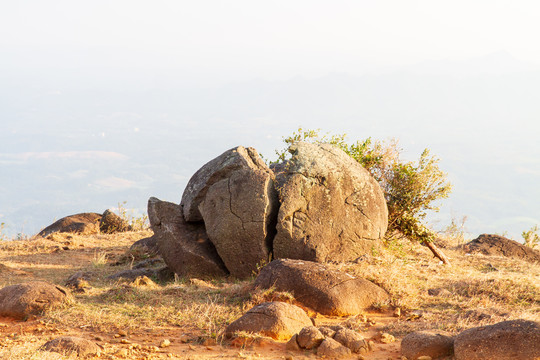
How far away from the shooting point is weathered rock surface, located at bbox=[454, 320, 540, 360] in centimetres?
645

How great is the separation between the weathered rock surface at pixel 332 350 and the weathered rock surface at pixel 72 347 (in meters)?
3.03

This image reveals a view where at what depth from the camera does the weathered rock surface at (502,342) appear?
254 inches

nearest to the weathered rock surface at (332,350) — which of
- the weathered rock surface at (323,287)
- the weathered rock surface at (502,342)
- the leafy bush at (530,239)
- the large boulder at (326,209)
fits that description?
the weathered rock surface at (502,342)

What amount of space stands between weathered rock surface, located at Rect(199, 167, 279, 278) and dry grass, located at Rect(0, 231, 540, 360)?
0.68m

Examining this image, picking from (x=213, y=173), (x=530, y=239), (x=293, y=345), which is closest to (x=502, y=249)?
A: (x=530, y=239)

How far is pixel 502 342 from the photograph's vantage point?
659 centimetres

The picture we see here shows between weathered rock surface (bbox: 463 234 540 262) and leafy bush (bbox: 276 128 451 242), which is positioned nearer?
leafy bush (bbox: 276 128 451 242)

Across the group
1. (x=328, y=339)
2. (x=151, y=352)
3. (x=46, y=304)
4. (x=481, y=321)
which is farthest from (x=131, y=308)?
(x=481, y=321)

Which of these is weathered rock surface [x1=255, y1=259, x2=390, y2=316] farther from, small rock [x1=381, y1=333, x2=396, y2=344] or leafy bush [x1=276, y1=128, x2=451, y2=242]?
leafy bush [x1=276, y1=128, x2=451, y2=242]

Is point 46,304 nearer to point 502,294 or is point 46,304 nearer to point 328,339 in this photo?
point 328,339

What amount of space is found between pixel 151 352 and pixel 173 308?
80.9 inches

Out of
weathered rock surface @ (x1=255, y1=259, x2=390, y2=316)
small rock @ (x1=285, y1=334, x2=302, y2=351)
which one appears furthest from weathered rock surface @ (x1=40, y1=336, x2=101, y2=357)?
weathered rock surface @ (x1=255, y1=259, x2=390, y2=316)

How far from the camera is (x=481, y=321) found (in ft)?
28.6

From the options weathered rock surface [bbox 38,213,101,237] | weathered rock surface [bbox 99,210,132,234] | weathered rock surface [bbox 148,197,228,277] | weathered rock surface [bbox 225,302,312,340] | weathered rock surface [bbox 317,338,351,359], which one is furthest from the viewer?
weathered rock surface [bbox 99,210,132,234]
